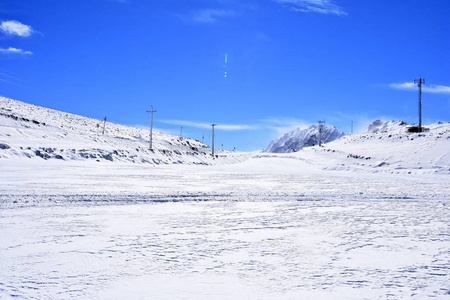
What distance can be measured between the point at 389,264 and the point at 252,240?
1.45 meters

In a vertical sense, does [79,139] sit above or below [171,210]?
above

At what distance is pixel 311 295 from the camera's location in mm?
2480

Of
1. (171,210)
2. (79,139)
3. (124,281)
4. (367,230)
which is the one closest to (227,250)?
(124,281)

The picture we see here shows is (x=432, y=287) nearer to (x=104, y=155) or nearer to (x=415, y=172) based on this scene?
(x=415, y=172)

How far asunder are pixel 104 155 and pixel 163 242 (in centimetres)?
2674

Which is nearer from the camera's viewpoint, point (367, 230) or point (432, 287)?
point (432, 287)

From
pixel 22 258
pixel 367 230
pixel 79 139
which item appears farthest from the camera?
pixel 79 139

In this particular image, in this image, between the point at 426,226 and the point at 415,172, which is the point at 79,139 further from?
the point at 426,226

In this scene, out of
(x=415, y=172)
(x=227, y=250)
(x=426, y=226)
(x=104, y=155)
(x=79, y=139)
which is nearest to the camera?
(x=227, y=250)

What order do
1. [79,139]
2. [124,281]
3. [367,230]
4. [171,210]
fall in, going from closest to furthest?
1. [124,281]
2. [367,230]
3. [171,210]
4. [79,139]

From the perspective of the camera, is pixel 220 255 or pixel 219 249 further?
pixel 219 249

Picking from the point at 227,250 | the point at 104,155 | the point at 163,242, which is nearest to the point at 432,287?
the point at 227,250

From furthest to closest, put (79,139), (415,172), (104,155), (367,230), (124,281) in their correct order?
1. (79,139)
2. (104,155)
3. (415,172)
4. (367,230)
5. (124,281)

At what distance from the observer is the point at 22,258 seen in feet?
10.5
